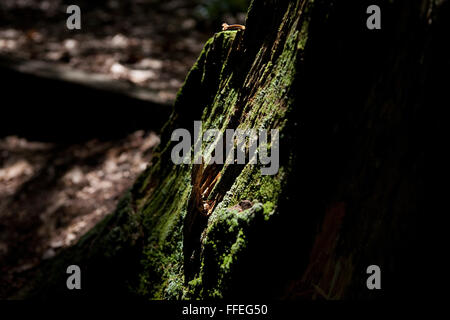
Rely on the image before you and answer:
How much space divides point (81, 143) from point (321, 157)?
10.6 feet

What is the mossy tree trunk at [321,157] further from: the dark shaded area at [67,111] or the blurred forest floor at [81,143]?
the dark shaded area at [67,111]

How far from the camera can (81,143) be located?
12.8ft

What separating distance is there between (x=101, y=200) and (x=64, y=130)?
1.31 meters

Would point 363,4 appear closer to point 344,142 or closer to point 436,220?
point 344,142

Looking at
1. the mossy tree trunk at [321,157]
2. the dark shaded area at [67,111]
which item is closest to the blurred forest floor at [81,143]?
the dark shaded area at [67,111]

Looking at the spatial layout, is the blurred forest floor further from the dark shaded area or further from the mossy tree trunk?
the mossy tree trunk

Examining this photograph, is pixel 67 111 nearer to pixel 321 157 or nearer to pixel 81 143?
pixel 81 143

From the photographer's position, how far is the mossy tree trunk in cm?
112

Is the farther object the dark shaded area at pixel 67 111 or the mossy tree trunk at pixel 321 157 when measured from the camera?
the dark shaded area at pixel 67 111

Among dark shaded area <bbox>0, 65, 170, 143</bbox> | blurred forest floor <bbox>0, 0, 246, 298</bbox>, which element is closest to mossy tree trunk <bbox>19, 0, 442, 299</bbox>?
blurred forest floor <bbox>0, 0, 246, 298</bbox>

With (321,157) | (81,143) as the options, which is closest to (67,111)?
(81,143)

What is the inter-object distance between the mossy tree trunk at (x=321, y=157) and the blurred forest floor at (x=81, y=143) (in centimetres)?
179

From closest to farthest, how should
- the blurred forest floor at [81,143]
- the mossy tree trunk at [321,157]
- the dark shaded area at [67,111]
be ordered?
the mossy tree trunk at [321,157], the blurred forest floor at [81,143], the dark shaded area at [67,111]

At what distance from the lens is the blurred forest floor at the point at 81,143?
3.03 meters
